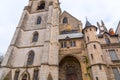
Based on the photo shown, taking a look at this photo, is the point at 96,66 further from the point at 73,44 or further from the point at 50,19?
the point at 50,19

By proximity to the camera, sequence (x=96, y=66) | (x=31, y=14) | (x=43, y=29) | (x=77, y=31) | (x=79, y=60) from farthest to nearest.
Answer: (x=31, y=14) < (x=77, y=31) < (x=43, y=29) < (x=79, y=60) < (x=96, y=66)

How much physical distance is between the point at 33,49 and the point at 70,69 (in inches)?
263

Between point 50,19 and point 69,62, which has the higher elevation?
point 50,19

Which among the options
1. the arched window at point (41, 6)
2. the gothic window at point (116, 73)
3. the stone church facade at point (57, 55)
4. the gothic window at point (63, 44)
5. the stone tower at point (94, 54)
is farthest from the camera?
the arched window at point (41, 6)

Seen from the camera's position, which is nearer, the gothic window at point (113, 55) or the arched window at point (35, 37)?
the gothic window at point (113, 55)

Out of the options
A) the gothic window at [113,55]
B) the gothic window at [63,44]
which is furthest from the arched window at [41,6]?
the gothic window at [113,55]

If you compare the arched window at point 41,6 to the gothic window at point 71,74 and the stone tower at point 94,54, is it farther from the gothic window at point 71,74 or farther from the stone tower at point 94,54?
the gothic window at point 71,74

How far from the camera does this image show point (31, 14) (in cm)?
2822

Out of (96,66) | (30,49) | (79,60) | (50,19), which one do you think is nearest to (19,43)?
(30,49)

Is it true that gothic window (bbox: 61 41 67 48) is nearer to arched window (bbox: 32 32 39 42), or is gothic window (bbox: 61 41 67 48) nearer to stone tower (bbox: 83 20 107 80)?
stone tower (bbox: 83 20 107 80)

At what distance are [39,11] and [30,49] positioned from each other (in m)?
10.5

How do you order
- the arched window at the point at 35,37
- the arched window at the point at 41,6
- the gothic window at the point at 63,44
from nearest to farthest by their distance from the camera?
the gothic window at the point at 63,44 → the arched window at the point at 35,37 → the arched window at the point at 41,6

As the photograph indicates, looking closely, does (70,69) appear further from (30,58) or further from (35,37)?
(35,37)

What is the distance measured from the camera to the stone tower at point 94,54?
16266 mm
